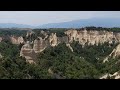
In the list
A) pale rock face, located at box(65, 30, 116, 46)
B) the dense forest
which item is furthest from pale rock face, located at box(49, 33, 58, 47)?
Result: pale rock face, located at box(65, 30, 116, 46)

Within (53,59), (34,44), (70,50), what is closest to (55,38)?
(70,50)

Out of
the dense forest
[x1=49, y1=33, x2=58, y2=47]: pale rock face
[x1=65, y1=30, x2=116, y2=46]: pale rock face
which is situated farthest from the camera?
[x1=65, y1=30, x2=116, y2=46]: pale rock face

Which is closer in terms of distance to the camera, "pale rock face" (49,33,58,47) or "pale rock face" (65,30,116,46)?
"pale rock face" (49,33,58,47)

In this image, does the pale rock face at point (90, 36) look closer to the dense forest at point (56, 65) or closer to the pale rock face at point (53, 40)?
the pale rock face at point (53, 40)

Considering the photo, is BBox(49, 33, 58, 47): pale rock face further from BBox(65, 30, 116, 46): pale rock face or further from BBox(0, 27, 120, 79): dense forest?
BBox(65, 30, 116, 46): pale rock face

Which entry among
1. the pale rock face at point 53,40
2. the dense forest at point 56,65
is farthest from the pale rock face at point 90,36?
the dense forest at point 56,65

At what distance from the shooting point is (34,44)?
24.2 m

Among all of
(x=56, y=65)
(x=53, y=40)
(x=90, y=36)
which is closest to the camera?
(x=56, y=65)

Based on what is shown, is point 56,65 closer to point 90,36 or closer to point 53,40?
point 53,40

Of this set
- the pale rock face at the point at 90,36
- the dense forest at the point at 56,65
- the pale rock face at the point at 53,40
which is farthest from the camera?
the pale rock face at the point at 90,36

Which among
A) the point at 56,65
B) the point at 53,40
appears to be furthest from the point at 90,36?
the point at 56,65
